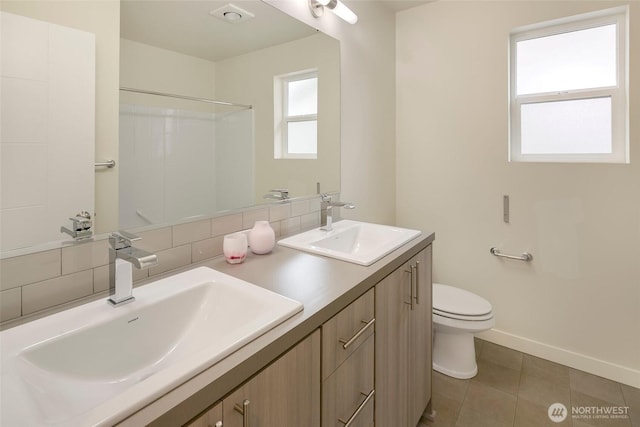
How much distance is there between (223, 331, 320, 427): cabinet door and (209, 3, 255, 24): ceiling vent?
1.28 m

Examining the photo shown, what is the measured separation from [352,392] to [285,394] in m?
0.36

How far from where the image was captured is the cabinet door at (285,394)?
24.9 inches

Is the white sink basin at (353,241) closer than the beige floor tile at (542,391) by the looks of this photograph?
Yes

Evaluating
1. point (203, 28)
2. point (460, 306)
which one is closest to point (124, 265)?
point (203, 28)

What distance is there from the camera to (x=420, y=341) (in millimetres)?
1521

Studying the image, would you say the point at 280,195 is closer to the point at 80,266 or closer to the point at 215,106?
the point at 215,106

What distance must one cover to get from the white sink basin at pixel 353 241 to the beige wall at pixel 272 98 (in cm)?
27

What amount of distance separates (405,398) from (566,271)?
4.75ft

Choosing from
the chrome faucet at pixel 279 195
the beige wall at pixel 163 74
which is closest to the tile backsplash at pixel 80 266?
the chrome faucet at pixel 279 195

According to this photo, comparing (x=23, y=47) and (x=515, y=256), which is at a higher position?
(x=23, y=47)

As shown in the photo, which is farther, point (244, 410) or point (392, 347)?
point (392, 347)

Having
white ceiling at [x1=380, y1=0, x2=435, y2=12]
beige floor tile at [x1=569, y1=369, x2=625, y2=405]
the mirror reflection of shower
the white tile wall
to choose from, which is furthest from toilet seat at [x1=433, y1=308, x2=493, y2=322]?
white ceiling at [x1=380, y1=0, x2=435, y2=12]

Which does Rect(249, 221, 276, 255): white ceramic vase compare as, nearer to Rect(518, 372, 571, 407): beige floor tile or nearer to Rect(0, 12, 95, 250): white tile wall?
Rect(0, 12, 95, 250): white tile wall

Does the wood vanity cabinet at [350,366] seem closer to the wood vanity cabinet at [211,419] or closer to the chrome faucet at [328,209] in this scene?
the wood vanity cabinet at [211,419]
